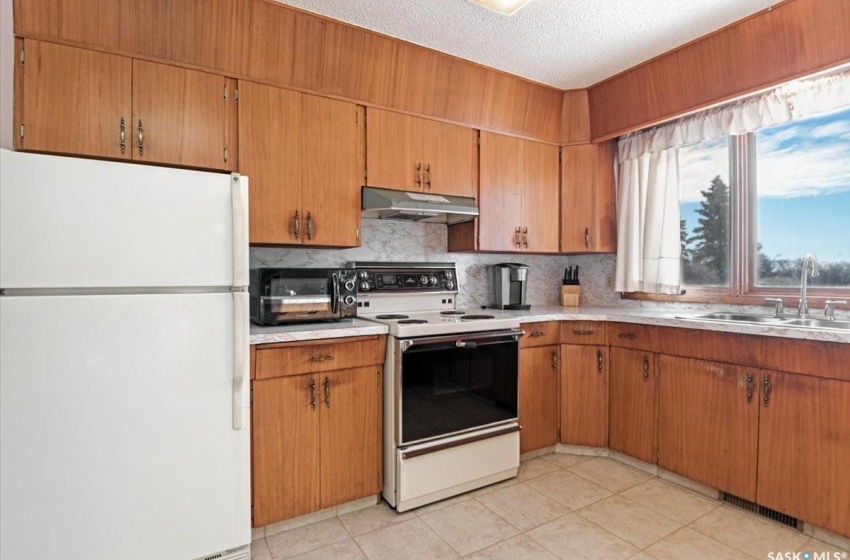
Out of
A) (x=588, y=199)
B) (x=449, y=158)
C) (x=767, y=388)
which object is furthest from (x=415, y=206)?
(x=767, y=388)

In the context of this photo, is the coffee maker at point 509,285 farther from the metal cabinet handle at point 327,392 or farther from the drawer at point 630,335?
the metal cabinet handle at point 327,392

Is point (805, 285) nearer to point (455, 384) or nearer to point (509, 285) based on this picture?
point (509, 285)

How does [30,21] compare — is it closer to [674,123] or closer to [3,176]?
[3,176]

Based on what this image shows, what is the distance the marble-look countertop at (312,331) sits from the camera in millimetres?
1892

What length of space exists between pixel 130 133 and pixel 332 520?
2038mm

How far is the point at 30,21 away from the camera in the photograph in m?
1.70

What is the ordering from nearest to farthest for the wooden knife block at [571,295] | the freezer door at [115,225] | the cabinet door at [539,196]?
the freezer door at [115,225] → the cabinet door at [539,196] → the wooden knife block at [571,295]

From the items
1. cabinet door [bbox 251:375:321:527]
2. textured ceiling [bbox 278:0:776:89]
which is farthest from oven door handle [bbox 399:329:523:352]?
textured ceiling [bbox 278:0:776:89]

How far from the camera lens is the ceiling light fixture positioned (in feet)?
6.38

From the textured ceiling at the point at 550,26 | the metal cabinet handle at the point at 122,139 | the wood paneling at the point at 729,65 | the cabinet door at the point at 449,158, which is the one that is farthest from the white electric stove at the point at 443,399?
the wood paneling at the point at 729,65

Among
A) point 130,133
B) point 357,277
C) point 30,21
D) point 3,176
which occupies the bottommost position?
point 357,277

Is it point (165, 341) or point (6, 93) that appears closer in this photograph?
point (165, 341)

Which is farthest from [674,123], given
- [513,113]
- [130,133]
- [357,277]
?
[130,133]

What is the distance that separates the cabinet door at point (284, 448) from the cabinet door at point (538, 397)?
4.32 ft
